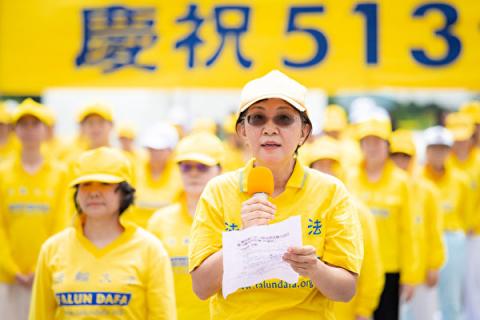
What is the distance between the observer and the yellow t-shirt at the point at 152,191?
339 inches

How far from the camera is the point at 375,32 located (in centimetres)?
638

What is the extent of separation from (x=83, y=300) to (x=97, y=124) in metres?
4.78

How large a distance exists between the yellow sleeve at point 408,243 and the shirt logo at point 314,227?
465 centimetres

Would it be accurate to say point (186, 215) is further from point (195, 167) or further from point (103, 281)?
point (103, 281)

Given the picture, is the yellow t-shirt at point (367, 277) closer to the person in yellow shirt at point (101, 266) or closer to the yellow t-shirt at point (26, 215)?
the person in yellow shirt at point (101, 266)

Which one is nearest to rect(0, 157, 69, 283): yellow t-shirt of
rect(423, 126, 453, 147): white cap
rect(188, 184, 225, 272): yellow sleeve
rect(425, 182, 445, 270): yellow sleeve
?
rect(425, 182, 445, 270): yellow sleeve

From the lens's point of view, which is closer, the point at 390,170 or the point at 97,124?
the point at 390,170

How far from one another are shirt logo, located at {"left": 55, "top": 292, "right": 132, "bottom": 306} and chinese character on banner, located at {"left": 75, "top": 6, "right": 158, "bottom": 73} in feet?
7.77

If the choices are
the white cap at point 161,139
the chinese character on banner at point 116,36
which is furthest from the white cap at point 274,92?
the white cap at point 161,139

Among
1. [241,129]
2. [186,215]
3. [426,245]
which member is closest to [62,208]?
[186,215]

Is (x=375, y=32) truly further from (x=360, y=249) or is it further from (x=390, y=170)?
(x=360, y=249)

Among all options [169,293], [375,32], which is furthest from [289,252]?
[375,32]

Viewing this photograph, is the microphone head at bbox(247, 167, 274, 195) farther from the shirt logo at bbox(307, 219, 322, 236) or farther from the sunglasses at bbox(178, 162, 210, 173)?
the sunglasses at bbox(178, 162, 210, 173)

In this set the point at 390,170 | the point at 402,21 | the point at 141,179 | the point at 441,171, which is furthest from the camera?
the point at 441,171
